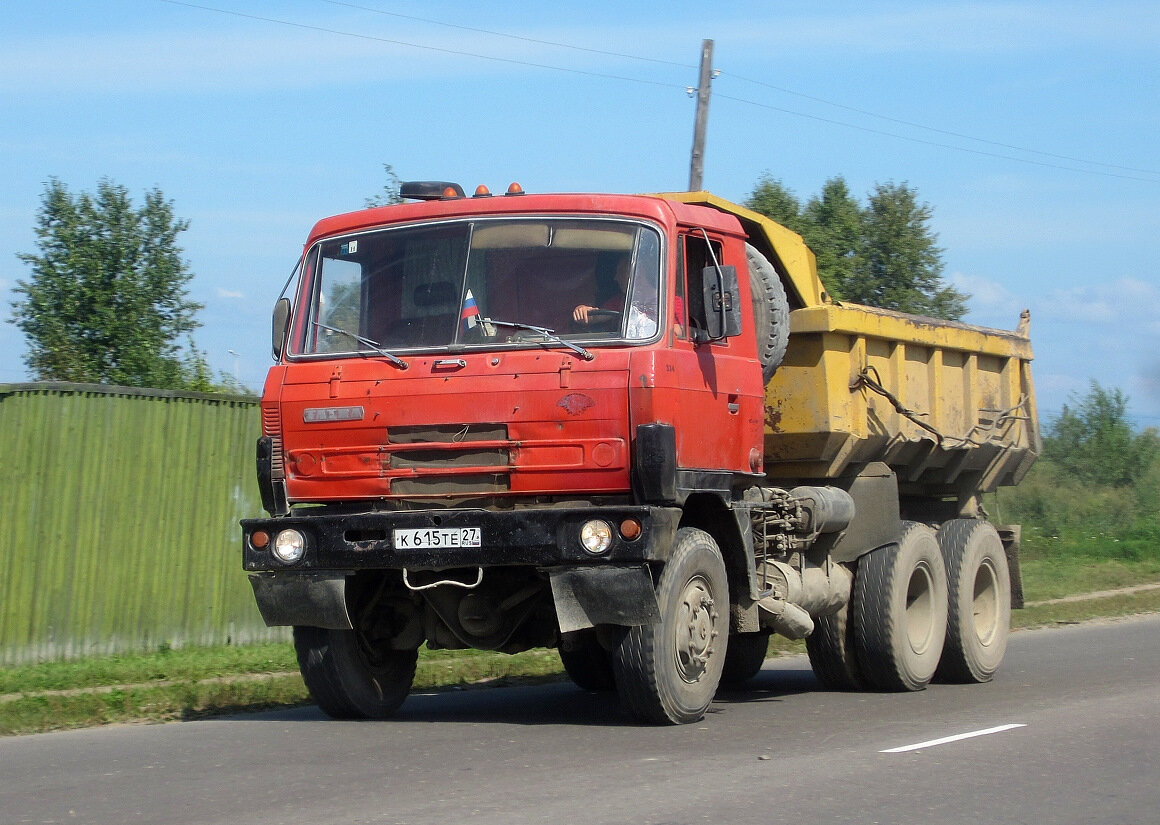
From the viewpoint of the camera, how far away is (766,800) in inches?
239

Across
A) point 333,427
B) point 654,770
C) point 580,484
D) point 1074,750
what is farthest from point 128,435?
point 1074,750

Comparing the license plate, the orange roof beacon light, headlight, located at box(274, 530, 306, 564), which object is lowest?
headlight, located at box(274, 530, 306, 564)

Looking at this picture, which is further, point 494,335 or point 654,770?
point 494,335

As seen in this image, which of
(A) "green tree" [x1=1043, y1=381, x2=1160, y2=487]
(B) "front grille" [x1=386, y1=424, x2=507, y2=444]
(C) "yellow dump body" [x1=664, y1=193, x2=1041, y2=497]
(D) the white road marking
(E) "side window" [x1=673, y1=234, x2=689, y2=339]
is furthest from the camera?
(A) "green tree" [x1=1043, y1=381, x2=1160, y2=487]

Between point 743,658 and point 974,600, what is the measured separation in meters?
2.18

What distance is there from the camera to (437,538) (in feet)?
25.9

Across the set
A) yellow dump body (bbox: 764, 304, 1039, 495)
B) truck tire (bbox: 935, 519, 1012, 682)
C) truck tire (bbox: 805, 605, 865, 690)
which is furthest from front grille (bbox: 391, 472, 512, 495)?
truck tire (bbox: 935, 519, 1012, 682)

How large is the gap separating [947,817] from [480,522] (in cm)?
297

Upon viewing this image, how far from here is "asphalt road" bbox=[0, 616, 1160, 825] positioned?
5879 millimetres

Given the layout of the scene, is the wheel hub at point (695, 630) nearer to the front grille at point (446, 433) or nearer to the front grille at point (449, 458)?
the front grille at point (449, 458)

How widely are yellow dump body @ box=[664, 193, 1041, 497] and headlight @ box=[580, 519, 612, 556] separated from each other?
265 cm

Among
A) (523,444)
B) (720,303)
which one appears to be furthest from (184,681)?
(720,303)

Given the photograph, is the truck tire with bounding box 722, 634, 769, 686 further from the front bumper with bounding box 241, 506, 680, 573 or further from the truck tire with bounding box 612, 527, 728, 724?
the front bumper with bounding box 241, 506, 680, 573

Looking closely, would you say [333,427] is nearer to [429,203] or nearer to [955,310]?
[429,203]
